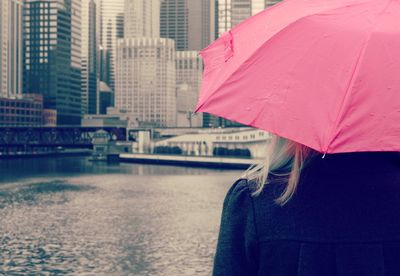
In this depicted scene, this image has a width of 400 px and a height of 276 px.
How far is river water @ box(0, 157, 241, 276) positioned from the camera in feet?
64.4

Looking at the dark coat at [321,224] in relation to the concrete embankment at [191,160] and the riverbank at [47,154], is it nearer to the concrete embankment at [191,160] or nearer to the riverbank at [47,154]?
the concrete embankment at [191,160]

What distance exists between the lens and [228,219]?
2.45 metres

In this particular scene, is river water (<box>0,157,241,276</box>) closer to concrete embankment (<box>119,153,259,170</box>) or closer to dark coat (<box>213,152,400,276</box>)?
dark coat (<box>213,152,400,276</box>)

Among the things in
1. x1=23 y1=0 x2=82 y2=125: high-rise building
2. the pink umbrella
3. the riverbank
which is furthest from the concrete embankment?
x1=23 y1=0 x2=82 y2=125: high-rise building

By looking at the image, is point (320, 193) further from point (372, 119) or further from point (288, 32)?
point (288, 32)

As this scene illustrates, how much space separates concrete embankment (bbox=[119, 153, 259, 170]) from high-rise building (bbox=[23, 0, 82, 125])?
88.8 m

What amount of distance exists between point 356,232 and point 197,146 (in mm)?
96098

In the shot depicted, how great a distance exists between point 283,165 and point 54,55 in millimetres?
187890

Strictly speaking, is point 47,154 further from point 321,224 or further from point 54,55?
point 321,224

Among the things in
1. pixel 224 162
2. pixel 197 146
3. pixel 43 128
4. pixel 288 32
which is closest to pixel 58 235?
pixel 288 32

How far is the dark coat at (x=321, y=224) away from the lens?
2.34 metres

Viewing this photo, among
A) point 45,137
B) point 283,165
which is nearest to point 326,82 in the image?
point 283,165

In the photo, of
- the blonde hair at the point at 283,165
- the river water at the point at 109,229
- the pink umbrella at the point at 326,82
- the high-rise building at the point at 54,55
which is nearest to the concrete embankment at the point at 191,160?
the river water at the point at 109,229

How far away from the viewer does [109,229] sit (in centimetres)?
2736
